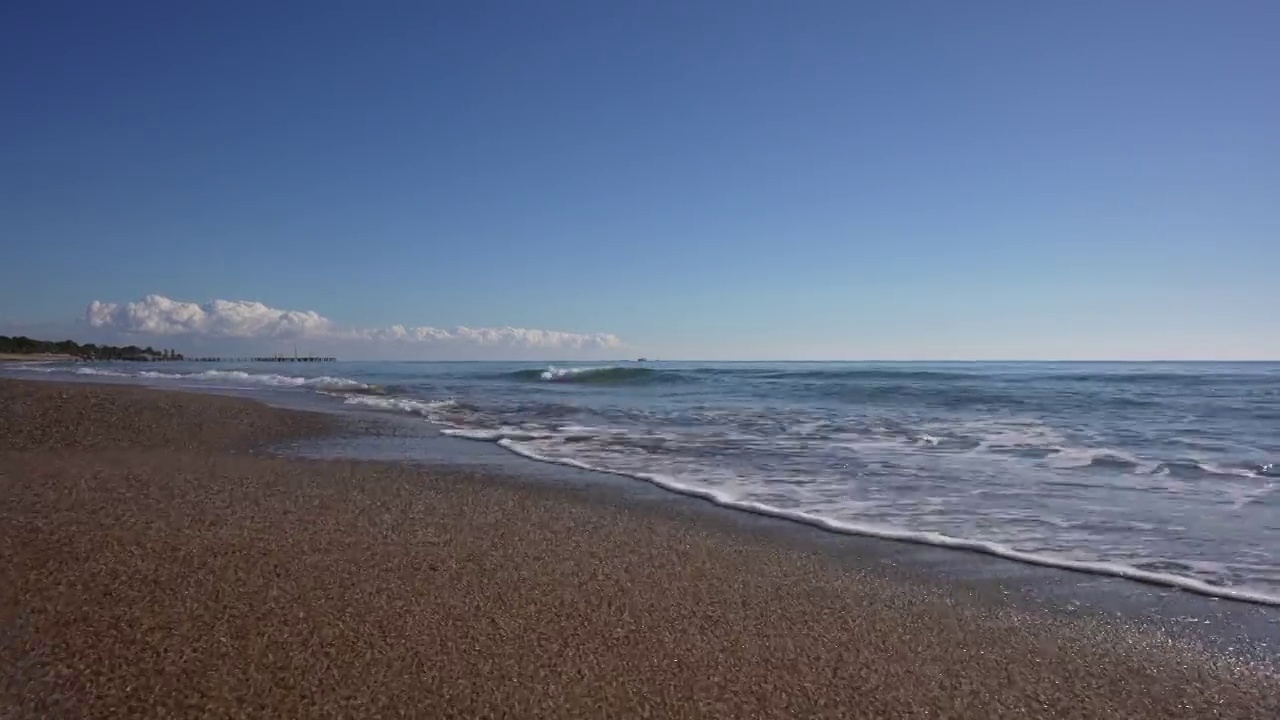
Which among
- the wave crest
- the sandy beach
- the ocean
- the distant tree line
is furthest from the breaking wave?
the distant tree line

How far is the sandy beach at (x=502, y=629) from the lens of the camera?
8.89ft

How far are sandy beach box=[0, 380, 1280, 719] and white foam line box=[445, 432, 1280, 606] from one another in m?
0.82

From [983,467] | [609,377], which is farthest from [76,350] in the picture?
[983,467]

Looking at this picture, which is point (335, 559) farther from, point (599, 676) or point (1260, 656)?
point (1260, 656)

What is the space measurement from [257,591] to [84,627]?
71cm

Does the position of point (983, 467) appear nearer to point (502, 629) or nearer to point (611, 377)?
point (502, 629)

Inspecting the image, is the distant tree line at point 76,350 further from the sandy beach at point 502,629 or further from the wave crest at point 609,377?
the sandy beach at point 502,629

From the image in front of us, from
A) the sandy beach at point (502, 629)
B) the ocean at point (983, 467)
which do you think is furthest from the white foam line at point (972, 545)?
the sandy beach at point (502, 629)

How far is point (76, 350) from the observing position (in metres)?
88.4

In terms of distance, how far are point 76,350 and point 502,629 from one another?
4331 inches

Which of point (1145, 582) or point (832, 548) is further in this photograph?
point (832, 548)

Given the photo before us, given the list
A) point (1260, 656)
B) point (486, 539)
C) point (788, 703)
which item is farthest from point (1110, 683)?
point (486, 539)

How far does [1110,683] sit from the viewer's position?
10.0 feet

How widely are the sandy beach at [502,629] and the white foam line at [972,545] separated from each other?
82 cm
